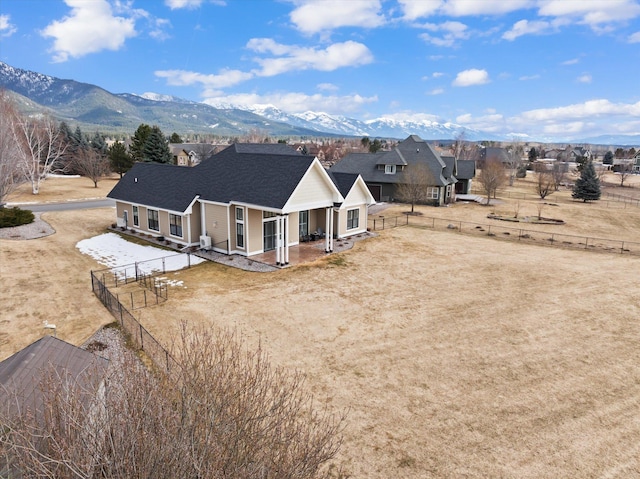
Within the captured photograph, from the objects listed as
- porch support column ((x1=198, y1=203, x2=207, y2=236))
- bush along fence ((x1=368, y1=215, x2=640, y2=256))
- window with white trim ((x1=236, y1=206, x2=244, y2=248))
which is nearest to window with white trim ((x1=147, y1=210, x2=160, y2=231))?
porch support column ((x1=198, y1=203, x2=207, y2=236))

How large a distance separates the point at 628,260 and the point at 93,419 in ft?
104

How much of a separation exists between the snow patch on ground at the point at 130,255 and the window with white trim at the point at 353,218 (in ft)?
40.0

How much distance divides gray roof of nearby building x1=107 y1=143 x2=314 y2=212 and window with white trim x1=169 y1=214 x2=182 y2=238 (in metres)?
0.84

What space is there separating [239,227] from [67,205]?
28345mm

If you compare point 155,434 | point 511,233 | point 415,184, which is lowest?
point 511,233

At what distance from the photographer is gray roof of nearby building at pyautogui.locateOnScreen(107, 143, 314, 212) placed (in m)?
24.3

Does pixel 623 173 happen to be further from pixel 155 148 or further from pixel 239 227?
pixel 155 148

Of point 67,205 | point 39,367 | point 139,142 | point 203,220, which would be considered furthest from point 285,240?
point 139,142

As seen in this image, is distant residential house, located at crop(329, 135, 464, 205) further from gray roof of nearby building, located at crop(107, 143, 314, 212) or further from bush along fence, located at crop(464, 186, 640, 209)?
gray roof of nearby building, located at crop(107, 143, 314, 212)

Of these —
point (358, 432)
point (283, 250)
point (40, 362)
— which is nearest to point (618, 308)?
point (358, 432)

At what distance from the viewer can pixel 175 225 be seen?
27562 millimetres

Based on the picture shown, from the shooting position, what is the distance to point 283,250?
927 inches

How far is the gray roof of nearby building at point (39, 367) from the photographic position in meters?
6.84

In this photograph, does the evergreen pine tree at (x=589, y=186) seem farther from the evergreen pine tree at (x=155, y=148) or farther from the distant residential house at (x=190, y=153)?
the distant residential house at (x=190, y=153)
